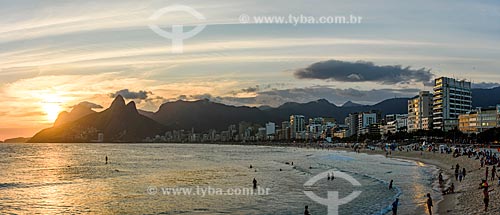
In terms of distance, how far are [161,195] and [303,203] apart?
12.5 meters

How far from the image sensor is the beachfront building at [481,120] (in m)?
143

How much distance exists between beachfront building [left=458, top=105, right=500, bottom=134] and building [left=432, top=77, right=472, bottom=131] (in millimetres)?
13316

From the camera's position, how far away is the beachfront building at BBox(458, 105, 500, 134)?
143 meters

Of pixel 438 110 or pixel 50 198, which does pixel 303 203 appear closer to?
pixel 50 198

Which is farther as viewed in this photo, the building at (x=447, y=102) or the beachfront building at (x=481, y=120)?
the building at (x=447, y=102)

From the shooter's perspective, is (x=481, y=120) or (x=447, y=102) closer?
(x=481, y=120)

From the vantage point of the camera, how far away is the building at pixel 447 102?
174 meters

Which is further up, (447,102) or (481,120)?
(447,102)

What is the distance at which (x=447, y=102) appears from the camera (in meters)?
178

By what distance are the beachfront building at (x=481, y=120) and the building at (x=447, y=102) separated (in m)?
13.3

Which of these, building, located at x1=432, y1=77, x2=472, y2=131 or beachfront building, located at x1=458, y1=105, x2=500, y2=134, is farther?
building, located at x1=432, y1=77, x2=472, y2=131

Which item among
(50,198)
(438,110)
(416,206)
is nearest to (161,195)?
(50,198)

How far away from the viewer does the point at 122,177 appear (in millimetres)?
58938

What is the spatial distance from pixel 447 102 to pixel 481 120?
3010 cm
